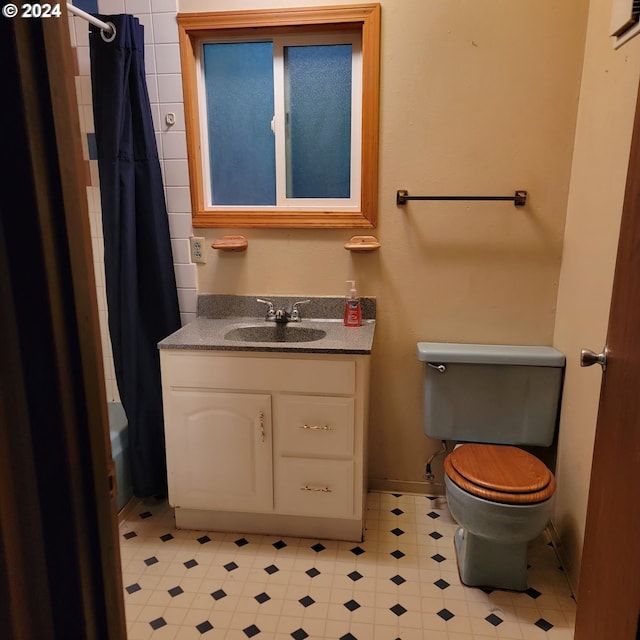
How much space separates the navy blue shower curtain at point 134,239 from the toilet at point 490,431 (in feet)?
3.77

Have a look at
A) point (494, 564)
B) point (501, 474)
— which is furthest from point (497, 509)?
point (494, 564)

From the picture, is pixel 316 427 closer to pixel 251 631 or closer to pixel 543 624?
pixel 251 631

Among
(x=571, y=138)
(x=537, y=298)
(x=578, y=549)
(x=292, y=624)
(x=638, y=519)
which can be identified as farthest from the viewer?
(x=537, y=298)

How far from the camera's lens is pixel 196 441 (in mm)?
Answer: 2014

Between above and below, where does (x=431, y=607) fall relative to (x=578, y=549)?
below

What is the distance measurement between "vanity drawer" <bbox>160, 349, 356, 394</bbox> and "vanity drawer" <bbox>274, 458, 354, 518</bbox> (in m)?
0.30

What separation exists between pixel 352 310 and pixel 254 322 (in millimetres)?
435

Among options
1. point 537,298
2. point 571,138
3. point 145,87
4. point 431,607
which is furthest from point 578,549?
point 145,87

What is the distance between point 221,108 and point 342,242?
2.53 feet

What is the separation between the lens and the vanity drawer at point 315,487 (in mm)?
1983

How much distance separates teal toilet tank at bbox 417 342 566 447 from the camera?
6.73 ft

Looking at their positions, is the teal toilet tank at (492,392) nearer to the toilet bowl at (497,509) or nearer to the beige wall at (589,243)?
the beige wall at (589,243)

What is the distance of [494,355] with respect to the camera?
205 centimetres

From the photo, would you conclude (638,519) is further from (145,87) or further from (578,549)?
(145,87)
